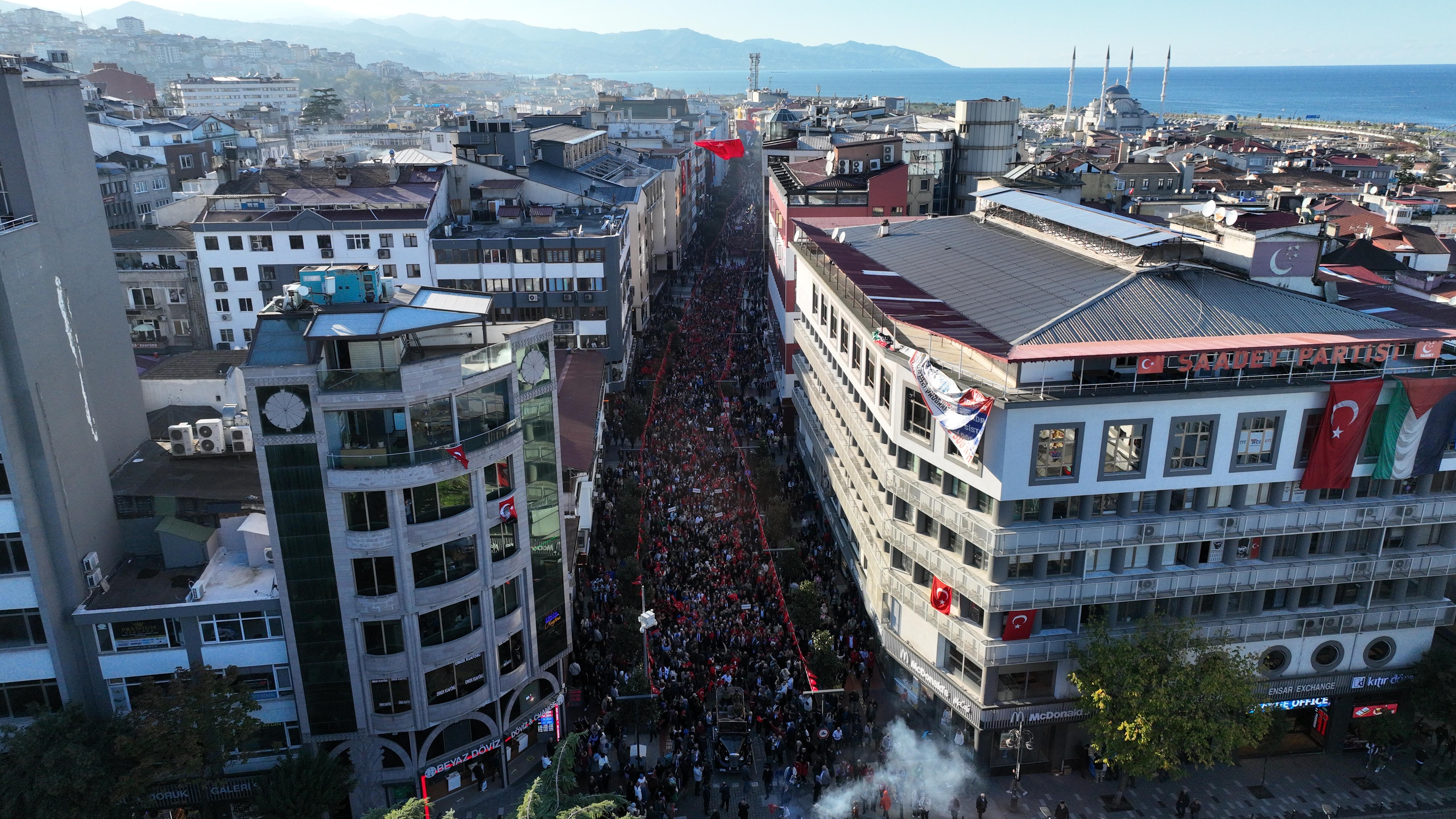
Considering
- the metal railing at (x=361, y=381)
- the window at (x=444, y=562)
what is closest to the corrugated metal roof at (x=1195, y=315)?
the window at (x=444, y=562)

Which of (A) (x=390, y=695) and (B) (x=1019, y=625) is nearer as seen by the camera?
(A) (x=390, y=695)

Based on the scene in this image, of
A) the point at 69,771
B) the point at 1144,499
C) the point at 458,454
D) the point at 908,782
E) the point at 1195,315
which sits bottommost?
the point at 908,782

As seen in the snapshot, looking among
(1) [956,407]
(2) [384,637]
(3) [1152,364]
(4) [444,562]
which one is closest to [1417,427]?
(3) [1152,364]

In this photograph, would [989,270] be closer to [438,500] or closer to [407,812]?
[438,500]

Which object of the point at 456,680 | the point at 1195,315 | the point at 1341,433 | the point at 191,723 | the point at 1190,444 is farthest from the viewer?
the point at 1195,315

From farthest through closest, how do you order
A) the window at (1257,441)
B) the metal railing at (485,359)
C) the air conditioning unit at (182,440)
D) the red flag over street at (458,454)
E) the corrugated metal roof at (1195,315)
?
the air conditioning unit at (182,440), the corrugated metal roof at (1195,315), the window at (1257,441), the metal railing at (485,359), the red flag over street at (458,454)

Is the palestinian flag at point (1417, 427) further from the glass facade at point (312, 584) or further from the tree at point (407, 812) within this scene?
the glass facade at point (312, 584)

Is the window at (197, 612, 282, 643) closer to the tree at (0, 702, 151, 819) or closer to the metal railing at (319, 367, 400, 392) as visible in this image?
the tree at (0, 702, 151, 819)
